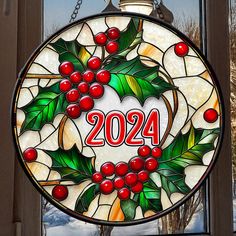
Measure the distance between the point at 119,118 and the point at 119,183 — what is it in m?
0.16

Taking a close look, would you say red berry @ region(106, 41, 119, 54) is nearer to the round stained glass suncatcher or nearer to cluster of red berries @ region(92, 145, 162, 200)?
the round stained glass suncatcher

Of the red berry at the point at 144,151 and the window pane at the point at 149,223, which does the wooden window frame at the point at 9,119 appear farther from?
the red berry at the point at 144,151

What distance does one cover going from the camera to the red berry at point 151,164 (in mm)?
1328

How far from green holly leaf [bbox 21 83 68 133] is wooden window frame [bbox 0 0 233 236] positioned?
0.14 metres

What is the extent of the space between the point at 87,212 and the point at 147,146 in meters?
0.22

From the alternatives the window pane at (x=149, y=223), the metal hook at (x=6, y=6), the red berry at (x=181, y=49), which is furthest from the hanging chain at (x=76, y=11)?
the red berry at (x=181, y=49)

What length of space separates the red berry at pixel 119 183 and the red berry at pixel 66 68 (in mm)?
279

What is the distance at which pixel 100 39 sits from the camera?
4.27 ft

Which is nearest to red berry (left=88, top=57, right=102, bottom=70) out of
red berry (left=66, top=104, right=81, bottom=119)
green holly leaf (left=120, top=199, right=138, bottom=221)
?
red berry (left=66, top=104, right=81, bottom=119)

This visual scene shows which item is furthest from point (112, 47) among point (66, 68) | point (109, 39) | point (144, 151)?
point (144, 151)

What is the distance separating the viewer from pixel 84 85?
51.7 inches

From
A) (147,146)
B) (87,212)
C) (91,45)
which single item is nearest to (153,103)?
(147,146)

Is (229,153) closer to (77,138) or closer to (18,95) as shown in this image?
(77,138)

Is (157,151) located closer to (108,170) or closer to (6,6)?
(108,170)
